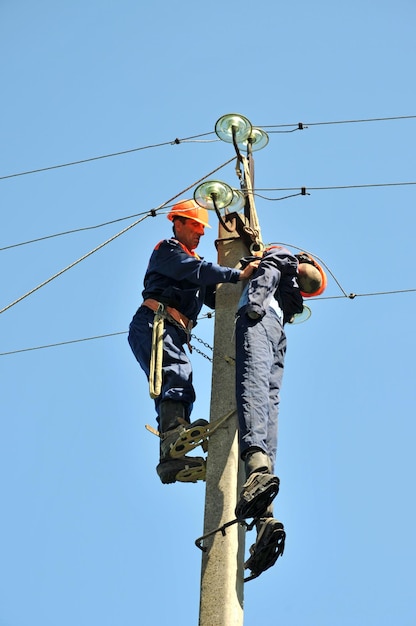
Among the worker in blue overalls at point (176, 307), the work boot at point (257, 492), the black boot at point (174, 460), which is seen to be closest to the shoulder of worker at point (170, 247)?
the worker in blue overalls at point (176, 307)

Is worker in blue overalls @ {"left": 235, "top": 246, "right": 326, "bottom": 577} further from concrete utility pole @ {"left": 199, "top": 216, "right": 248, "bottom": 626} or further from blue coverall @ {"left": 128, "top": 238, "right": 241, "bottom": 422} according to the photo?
blue coverall @ {"left": 128, "top": 238, "right": 241, "bottom": 422}

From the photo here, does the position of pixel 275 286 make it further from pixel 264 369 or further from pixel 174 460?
pixel 174 460

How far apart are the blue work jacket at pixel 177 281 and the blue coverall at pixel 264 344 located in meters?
0.46

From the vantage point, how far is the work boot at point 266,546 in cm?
530

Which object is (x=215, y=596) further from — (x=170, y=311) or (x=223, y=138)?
(x=223, y=138)

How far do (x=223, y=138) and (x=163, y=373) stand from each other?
153 cm

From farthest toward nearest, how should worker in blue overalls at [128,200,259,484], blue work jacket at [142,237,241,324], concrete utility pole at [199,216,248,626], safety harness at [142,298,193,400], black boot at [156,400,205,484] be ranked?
blue work jacket at [142,237,241,324] < safety harness at [142,298,193,400] < worker in blue overalls at [128,200,259,484] < black boot at [156,400,205,484] < concrete utility pole at [199,216,248,626]

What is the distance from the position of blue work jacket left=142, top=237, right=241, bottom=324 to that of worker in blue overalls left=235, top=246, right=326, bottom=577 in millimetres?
461

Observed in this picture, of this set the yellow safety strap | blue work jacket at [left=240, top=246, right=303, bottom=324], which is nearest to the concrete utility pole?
blue work jacket at [left=240, top=246, right=303, bottom=324]

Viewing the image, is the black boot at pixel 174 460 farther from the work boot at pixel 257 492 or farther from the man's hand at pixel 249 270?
the man's hand at pixel 249 270

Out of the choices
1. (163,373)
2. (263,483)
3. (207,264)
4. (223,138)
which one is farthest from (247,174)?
(263,483)

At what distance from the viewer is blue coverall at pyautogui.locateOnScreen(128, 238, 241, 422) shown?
648 cm

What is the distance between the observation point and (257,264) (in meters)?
6.38

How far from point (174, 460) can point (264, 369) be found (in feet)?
2.37
